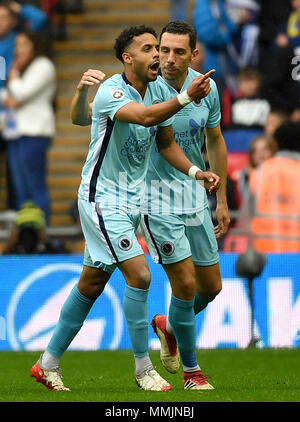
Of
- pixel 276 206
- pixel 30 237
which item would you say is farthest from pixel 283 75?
pixel 30 237

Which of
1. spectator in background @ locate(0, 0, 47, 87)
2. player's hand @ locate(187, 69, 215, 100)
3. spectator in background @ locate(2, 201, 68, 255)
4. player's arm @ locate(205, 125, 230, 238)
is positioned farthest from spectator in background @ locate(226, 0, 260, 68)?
player's hand @ locate(187, 69, 215, 100)

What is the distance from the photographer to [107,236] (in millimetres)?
7020

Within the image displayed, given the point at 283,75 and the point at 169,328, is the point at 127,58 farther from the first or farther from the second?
the point at 283,75

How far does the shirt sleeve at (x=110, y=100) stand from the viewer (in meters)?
6.95

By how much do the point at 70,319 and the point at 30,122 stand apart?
6973 mm

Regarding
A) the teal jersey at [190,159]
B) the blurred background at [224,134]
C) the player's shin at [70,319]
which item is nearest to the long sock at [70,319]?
the player's shin at [70,319]

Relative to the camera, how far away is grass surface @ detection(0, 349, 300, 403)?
6.75 metres

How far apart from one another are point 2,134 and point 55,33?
2.60 meters

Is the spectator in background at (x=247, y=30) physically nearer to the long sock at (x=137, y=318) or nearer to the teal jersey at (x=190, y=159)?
the teal jersey at (x=190, y=159)

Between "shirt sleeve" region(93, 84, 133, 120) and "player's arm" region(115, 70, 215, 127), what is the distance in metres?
0.05

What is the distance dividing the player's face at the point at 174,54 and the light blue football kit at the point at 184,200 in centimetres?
10

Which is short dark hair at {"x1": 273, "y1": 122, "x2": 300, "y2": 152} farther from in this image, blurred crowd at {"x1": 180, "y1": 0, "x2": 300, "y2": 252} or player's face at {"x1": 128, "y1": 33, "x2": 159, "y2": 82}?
player's face at {"x1": 128, "y1": 33, "x2": 159, "y2": 82}
